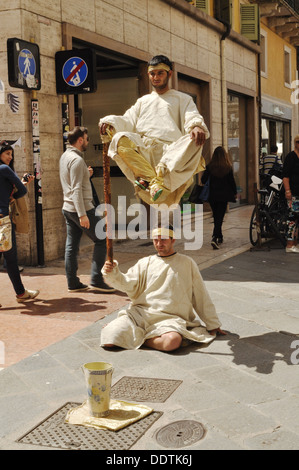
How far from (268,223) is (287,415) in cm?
779

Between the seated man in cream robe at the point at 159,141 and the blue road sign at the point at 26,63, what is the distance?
3.85 m

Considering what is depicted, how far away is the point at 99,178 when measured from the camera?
13648 millimetres

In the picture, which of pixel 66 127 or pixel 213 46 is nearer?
pixel 66 127

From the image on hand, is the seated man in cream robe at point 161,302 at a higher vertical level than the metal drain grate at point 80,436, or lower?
higher

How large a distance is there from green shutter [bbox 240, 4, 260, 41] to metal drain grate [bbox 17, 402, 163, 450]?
17594 millimetres

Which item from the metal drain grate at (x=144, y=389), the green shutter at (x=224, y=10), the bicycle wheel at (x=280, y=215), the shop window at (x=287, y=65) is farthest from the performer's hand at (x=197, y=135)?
the shop window at (x=287, y=65)

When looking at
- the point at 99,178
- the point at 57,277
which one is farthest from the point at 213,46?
the point at 57,277

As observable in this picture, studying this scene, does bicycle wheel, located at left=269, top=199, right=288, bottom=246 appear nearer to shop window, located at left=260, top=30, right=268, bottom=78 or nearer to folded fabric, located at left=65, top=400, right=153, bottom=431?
folded fabric, located at left=65, top=400, right=153, bottom=431

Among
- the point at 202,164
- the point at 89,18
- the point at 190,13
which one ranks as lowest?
the point at 202,164

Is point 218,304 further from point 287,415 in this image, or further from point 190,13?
point 190,13

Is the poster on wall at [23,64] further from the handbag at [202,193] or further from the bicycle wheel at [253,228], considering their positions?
the bicycle wheel at [253,228]

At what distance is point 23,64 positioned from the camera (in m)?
8.85

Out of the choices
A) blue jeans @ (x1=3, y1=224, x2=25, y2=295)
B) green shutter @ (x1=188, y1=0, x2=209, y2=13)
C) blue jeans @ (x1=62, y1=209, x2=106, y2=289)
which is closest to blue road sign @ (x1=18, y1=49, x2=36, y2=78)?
blue jeans @ (x1=62, y1=209, x2=106, y2=289)

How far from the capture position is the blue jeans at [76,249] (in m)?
7.57
